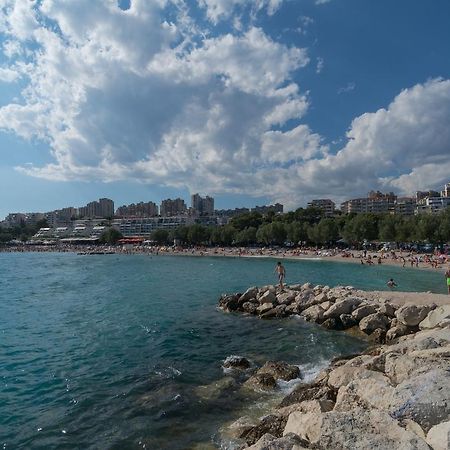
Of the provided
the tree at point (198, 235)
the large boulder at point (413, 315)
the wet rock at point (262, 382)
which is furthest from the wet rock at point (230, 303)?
the tree at point (198, 235)

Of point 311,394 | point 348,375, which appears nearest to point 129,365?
point 311,394

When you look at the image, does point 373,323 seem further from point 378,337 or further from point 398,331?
point 398,331

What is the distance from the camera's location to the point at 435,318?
15672 mm

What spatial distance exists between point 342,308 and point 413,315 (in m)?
3.80

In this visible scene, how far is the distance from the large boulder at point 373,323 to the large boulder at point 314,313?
2.73 metres

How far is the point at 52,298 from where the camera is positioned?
34938mm

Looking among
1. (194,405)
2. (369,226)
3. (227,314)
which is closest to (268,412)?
(194,405)

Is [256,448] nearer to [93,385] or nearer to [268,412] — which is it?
[268,412]

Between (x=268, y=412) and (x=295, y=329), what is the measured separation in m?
9.76

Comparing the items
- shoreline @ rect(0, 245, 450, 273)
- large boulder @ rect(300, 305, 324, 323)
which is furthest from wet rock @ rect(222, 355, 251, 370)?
shoreline @ rect(0, 245, 450, 273)

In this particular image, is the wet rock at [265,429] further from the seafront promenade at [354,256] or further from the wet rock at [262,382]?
the seafront promenade at [354,256]

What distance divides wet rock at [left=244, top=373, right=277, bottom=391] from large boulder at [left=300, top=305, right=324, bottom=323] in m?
8.76

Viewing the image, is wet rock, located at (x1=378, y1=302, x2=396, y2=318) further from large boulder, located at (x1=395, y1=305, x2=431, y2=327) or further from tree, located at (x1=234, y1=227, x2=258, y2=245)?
tree, located at (x1=234, y1=227, x2=258, y2=245)

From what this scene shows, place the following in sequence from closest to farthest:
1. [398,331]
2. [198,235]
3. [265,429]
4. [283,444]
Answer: [283,444] < [265,429] < [398,331] < [198,235]
